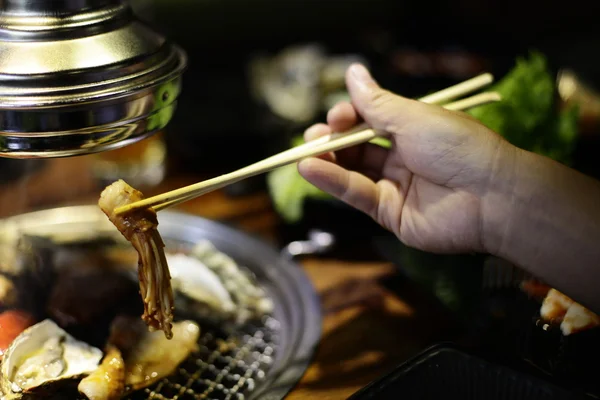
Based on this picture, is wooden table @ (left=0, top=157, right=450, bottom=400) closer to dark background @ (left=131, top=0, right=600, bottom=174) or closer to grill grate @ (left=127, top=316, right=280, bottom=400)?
grill grate @ (left=127, top=316, right=280, bottom=400)

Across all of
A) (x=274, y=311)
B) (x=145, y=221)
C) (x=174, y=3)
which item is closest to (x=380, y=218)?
(x=274, y=311)

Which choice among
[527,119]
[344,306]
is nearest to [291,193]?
[344,306]

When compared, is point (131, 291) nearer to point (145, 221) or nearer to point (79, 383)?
point (79, 383)

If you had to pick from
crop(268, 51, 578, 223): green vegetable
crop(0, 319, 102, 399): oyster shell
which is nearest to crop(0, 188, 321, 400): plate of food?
crop(0, 319, 102, 399): oyster shell

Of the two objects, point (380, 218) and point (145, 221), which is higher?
point (145, 221)

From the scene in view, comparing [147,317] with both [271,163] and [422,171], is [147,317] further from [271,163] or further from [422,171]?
[422,171]
